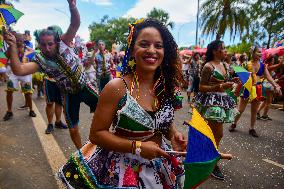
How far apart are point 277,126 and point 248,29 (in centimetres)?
2018

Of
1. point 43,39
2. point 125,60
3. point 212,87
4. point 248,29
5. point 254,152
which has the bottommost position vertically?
point 254,152

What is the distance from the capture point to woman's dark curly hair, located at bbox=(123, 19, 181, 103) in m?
2.08

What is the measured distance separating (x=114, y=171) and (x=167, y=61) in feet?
2.99

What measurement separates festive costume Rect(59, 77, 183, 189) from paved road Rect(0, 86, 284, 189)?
6.31 ft

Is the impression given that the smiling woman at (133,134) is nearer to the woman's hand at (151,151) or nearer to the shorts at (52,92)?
the woman's hand at (151,151)

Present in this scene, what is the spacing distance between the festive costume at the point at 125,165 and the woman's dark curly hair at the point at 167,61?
0.32 m

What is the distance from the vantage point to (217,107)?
4285 millimetres

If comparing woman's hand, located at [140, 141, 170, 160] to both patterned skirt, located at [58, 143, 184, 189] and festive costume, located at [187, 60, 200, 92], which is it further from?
festive costume, located at [187, 60, 200, 92]

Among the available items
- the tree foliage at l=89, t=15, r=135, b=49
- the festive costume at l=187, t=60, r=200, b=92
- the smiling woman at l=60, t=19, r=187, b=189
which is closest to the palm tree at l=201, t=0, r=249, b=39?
the festive costume at l=187, t=60, r=200, b=92

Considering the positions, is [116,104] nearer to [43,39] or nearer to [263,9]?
[43,39]

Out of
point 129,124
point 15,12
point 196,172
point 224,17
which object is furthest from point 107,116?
point 224,17

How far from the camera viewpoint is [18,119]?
718 centimetres

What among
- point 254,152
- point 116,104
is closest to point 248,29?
point 254,152

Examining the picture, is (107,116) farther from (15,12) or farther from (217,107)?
(217,107)
